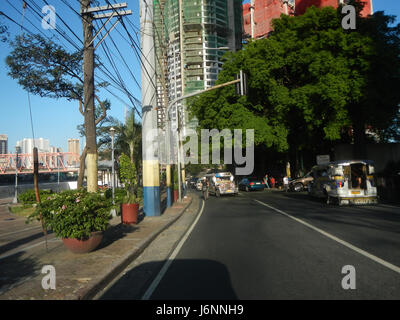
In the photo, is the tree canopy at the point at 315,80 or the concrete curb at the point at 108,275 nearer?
the concrete curb at the point at 108,275

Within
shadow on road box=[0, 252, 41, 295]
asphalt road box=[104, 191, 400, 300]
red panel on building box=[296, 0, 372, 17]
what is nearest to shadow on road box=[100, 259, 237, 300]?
asphalt road box=[104, 191, 400, 300]

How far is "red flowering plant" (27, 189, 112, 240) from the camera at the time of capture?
7.15 metres

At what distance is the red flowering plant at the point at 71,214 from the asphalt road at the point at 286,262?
7.05 feet

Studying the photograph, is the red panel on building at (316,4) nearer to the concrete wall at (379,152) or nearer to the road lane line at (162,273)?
the concrete wall at (379,152)

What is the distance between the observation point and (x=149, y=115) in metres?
14.6

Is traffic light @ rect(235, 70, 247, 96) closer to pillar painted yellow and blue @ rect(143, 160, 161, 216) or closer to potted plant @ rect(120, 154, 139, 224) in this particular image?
pillar painted yellow and blue @ rect(143, 160, 161, 216)

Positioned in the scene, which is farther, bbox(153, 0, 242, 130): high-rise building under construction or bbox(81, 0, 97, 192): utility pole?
bbox(153, 0, 242, 130): high-rise building under construction

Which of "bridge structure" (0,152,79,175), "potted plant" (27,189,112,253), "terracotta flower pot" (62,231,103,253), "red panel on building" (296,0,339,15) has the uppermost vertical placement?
"red panel on building" (296,0,339,15)

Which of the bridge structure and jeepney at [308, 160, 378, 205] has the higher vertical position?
the bridge structure

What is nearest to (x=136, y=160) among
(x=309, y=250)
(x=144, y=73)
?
(x=144, y=73)

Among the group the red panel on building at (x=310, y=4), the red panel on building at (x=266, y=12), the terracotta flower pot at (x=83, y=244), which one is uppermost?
the red panel on building at (x=266, y=12)

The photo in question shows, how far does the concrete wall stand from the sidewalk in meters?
24.6

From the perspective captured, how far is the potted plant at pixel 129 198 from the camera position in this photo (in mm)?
12367

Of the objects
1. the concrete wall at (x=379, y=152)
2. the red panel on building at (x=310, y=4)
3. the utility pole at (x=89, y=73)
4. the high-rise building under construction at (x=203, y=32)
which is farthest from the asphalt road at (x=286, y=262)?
the high-rise building under construction at (x=203, y=32)
